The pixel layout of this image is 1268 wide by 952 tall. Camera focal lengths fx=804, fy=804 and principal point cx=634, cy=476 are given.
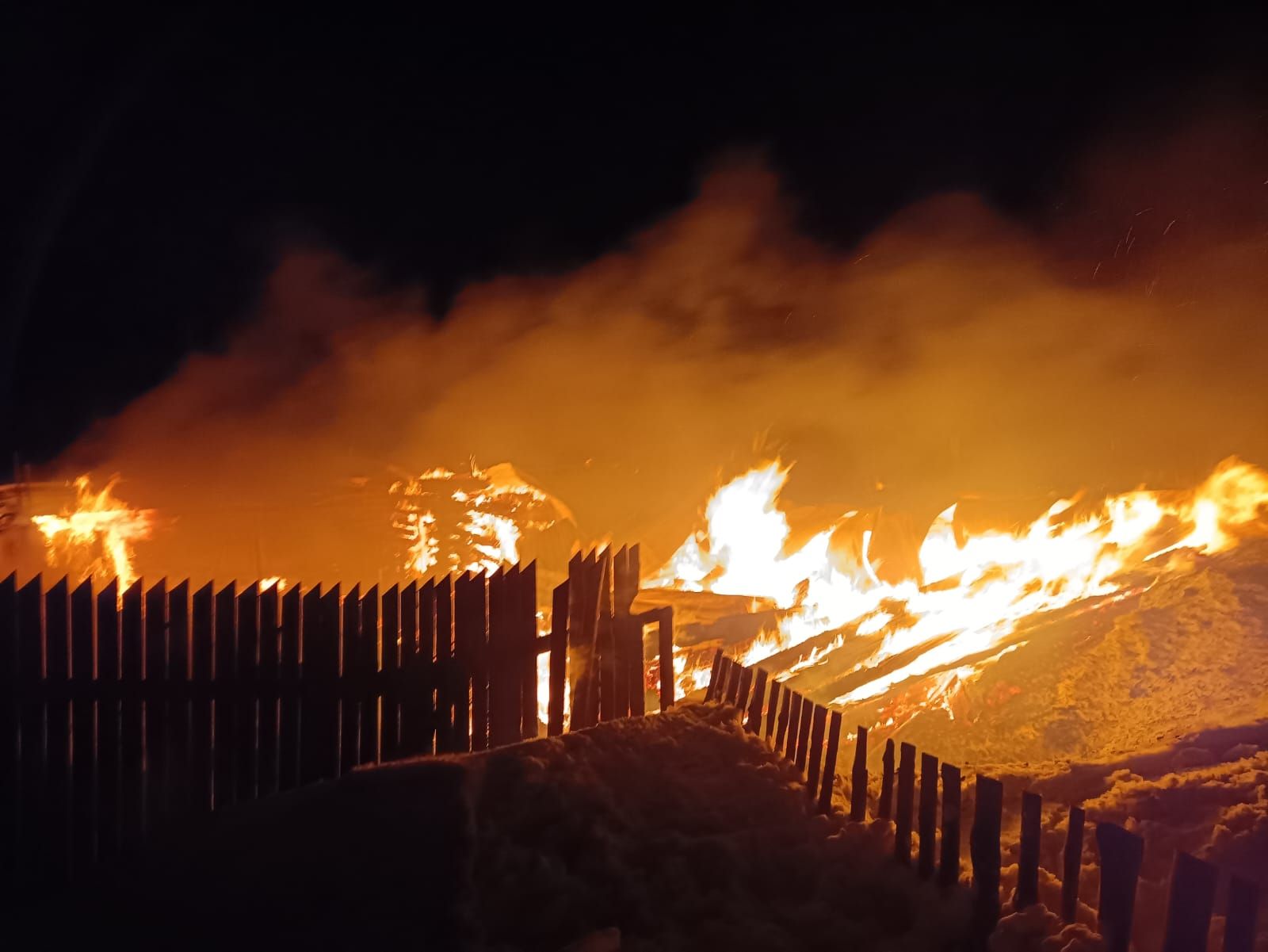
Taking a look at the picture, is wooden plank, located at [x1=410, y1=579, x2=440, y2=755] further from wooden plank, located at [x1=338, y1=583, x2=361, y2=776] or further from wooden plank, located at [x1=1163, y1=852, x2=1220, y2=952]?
wooden plank, located at [x1=1163, y1=852, x2=1220, y2=952]

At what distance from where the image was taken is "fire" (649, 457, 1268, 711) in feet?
33.2

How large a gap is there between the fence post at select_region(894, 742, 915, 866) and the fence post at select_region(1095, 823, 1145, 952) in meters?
1.13

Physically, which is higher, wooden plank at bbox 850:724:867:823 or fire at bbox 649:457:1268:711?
fire at bbox 649:457:1268:711

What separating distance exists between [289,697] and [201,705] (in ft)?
1.80

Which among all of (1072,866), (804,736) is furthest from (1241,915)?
(804,736)

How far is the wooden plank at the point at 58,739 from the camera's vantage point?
525 centimetres

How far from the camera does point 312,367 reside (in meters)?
10.1

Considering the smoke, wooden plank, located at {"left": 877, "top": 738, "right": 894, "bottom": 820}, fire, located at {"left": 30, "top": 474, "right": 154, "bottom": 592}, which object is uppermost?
the smoke

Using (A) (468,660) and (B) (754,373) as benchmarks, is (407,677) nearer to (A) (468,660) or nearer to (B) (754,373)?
(A) (468,660)

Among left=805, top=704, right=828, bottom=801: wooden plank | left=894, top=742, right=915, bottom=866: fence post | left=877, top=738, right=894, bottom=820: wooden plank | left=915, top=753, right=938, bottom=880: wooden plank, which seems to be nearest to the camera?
left=915, top=753, right=938, bottom=880: wooden plank

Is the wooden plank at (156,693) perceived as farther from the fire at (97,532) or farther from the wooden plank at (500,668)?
the fire at (97,532)

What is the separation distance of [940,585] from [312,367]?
28.0 ft

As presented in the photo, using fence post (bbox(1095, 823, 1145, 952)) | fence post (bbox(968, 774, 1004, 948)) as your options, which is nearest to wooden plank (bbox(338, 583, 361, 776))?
fence post (bbox(968, 774, 1004, 948))

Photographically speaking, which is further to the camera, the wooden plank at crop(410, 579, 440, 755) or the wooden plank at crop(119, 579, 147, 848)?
the wooden plank at crop(410, 579, 440, 755)
